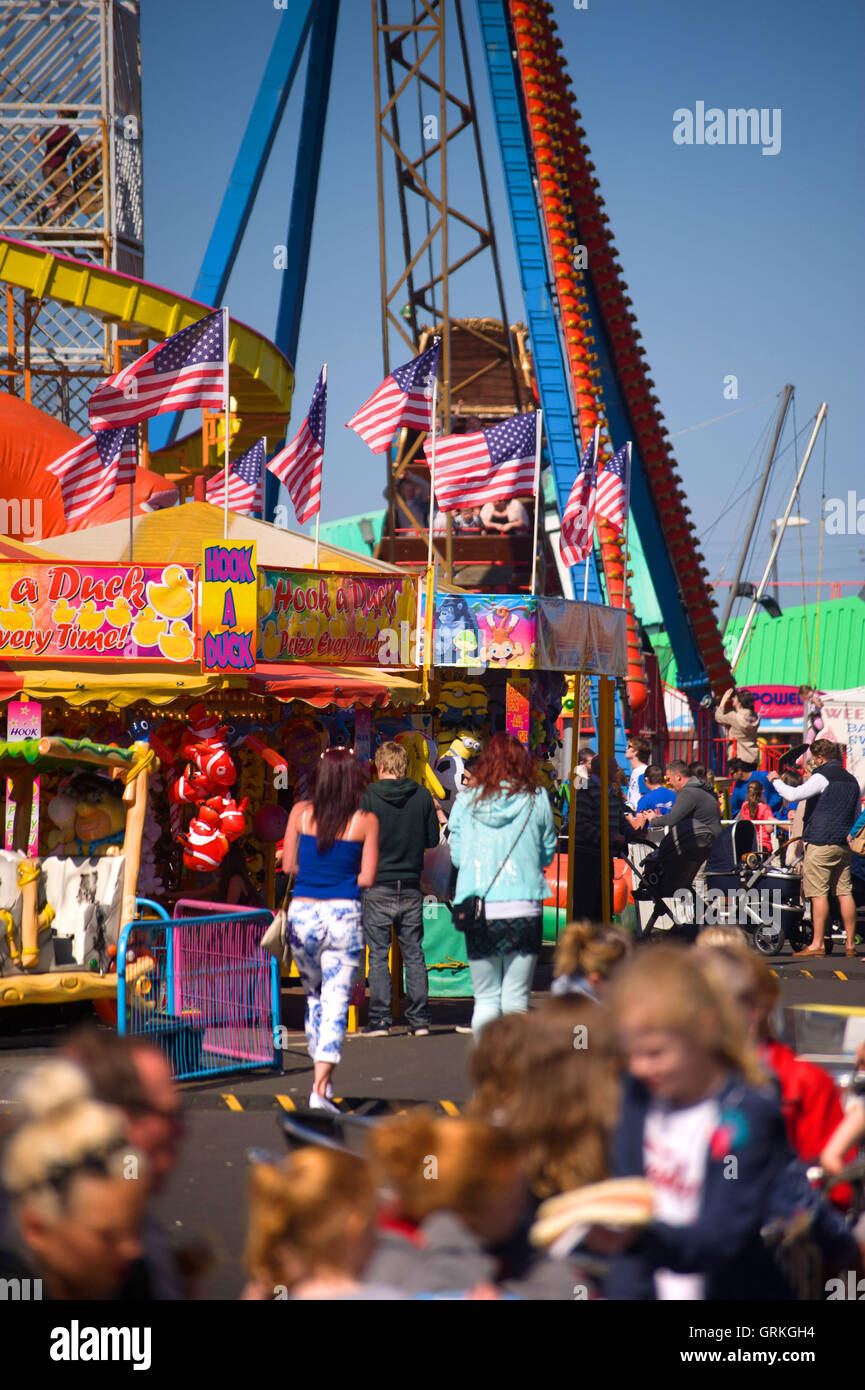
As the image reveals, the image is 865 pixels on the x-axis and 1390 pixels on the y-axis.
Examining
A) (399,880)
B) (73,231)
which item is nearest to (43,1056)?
(399,880)

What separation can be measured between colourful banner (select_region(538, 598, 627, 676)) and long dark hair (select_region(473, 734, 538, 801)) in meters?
4.22

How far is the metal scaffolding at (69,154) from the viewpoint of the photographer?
29219 millimetres

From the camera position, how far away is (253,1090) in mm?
8250

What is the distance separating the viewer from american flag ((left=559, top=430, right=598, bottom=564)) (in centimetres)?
1368

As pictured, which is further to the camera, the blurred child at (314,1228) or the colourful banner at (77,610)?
the colourful banner at (77,610)

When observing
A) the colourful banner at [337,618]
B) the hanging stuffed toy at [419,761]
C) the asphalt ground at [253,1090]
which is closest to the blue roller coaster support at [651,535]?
the colourful banner at [337,618]

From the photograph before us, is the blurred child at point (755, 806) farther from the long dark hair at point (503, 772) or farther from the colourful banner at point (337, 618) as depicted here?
the long dark hair at point (503, 772)

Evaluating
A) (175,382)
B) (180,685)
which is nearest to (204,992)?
(180,685)

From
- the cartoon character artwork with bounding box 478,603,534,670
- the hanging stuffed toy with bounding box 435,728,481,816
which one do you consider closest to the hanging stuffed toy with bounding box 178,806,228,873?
the hanging stuffed toy with bounding box 435,728,481,816

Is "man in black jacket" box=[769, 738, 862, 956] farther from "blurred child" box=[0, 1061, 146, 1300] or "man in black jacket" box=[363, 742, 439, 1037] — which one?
"blurred child" box=[0, 1061, 146, 1300]

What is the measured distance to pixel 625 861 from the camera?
517 inches

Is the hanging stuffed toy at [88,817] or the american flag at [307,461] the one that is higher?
the american flag at [307,461]

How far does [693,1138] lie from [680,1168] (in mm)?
76

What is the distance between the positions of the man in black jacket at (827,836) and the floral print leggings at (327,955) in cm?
658
